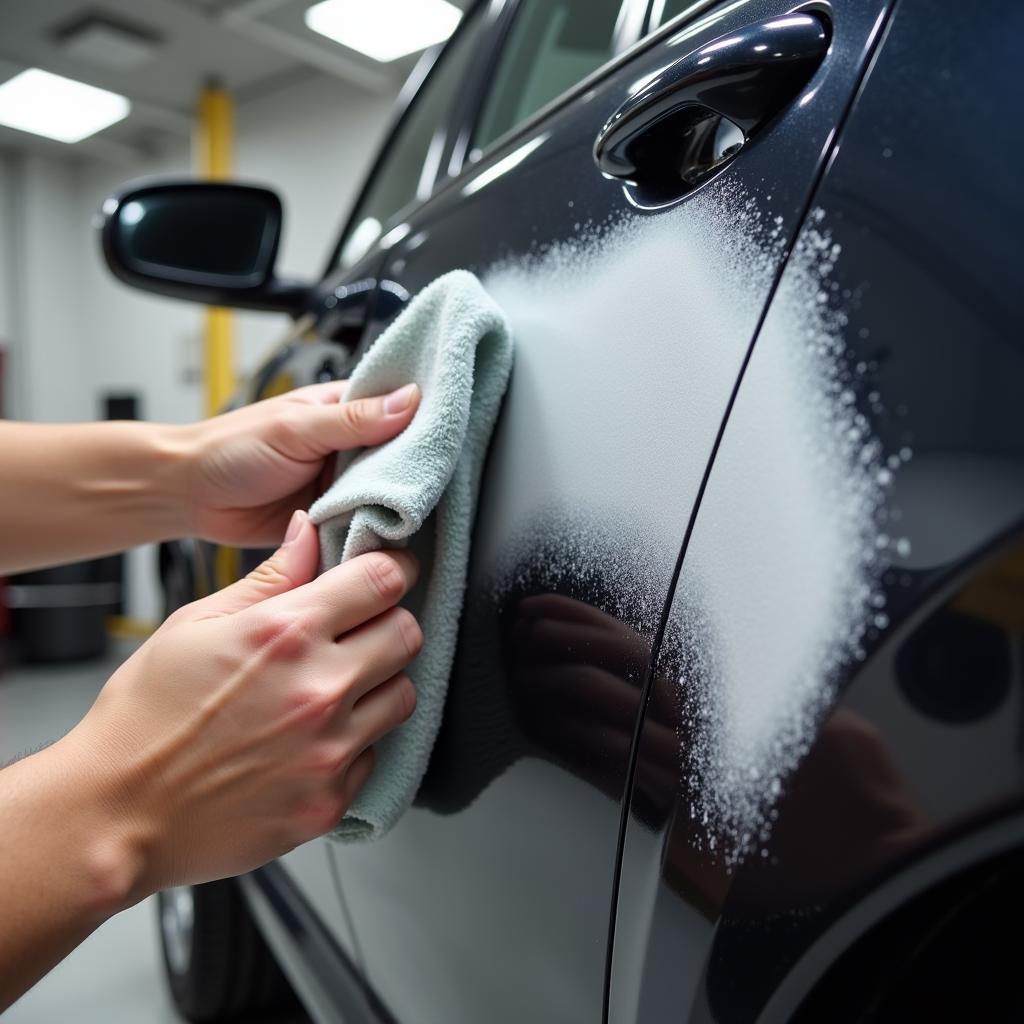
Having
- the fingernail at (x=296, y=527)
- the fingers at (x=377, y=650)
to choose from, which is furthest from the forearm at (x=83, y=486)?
the fingers at (x=377, y=650)

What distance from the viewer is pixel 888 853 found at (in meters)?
0.28

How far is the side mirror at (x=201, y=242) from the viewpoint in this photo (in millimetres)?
1265

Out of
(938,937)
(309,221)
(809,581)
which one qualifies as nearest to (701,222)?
(809,581)

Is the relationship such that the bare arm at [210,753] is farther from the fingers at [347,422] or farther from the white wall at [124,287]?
the white wall at [124,287]

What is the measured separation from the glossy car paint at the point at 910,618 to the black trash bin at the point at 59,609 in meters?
4.64

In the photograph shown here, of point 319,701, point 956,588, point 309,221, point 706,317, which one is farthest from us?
point 309,221

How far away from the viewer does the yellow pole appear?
4.64 meters

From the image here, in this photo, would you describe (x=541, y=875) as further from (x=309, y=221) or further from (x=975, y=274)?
(x=309, y=221)

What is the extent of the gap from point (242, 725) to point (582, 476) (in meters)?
0.23

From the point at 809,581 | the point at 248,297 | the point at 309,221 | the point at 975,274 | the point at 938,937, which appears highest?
the point at 975,274

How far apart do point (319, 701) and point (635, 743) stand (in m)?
0.20

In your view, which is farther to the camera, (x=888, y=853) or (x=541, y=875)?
(x=541, y=875)

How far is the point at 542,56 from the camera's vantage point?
88 centimetres

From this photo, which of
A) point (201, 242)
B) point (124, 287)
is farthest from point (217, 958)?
point (124, 287)
